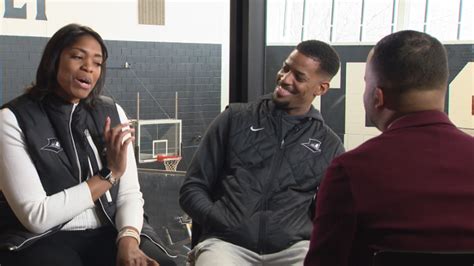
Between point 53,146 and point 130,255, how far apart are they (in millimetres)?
474

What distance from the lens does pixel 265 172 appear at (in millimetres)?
2367

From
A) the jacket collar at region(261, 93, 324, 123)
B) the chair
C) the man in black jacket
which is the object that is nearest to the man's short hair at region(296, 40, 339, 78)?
the man in black jacket

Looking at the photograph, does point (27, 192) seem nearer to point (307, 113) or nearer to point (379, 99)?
point (307, 113)

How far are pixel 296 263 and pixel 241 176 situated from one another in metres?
0.38

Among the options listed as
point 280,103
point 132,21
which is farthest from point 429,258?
point 132,21

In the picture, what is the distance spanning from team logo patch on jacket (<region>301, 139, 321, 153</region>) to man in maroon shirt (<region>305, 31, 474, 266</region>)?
1040mm

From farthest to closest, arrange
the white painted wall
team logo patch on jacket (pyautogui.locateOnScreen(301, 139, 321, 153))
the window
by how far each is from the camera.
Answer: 1. the window
2. the white painted wall
3. team logo patch on jacket (pyautogui.locateOnScreen(301, 139, 321, 153))

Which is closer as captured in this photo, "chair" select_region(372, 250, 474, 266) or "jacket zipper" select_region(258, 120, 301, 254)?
"chair" select_region(372, 250, 474, 266)

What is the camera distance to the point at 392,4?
2.84m

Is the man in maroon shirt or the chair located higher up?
the man in maroon shirt

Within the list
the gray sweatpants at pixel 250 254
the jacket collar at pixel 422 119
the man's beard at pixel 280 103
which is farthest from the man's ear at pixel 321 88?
the jacket collar at pixel 422 119

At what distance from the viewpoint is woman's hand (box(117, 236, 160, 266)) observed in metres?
2.15

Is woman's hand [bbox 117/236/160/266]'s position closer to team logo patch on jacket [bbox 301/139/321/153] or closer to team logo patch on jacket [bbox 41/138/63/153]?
team logo patch on jacket [bbox 41/138/63/153]

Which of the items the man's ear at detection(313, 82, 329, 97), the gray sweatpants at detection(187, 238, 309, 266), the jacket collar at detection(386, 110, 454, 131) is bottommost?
the gray sweatpants at detection(187, 238, 309, 266)
